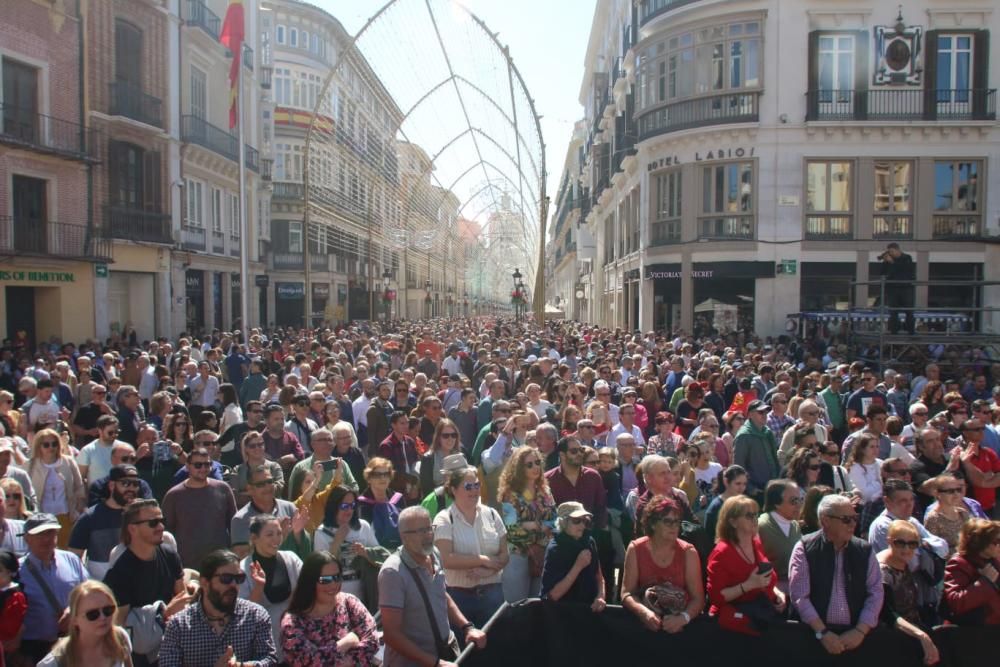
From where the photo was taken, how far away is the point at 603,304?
46344 millimetres

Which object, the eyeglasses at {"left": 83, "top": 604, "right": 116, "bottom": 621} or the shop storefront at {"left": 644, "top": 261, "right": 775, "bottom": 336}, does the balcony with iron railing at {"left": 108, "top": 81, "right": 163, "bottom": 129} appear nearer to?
the shop storefront at {"left": 644, "top": 261, "right": 775, "bottom": 336}

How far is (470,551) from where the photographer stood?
5.58m

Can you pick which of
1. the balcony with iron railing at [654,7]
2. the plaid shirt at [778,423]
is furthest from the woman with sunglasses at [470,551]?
the balcony with iron railing at [654,7]

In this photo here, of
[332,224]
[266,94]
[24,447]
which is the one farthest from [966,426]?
[266,94]

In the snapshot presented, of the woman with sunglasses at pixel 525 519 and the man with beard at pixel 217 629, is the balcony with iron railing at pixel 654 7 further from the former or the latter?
the man with beard at pixel 217 629

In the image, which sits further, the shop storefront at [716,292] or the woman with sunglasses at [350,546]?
the shop storefront at [716,292]

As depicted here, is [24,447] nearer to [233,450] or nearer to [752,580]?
[233,450]

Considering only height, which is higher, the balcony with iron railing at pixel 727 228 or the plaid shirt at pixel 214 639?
the balcony with iron railing at pixel 727 228

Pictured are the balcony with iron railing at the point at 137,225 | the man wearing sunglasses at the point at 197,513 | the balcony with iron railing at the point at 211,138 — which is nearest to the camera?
the man wearing sunglasses at the point at 197,513

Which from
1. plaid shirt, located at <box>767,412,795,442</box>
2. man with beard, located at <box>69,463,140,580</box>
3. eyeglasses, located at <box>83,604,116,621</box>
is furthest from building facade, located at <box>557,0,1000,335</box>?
eyeglasses, located at <box>83,604,116,621</box>

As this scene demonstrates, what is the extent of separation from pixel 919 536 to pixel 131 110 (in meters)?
25.9

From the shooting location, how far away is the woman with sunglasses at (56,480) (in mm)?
6980

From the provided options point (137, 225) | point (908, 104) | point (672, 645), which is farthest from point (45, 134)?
point (908, 104)

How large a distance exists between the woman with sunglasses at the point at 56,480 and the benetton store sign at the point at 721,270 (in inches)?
859
